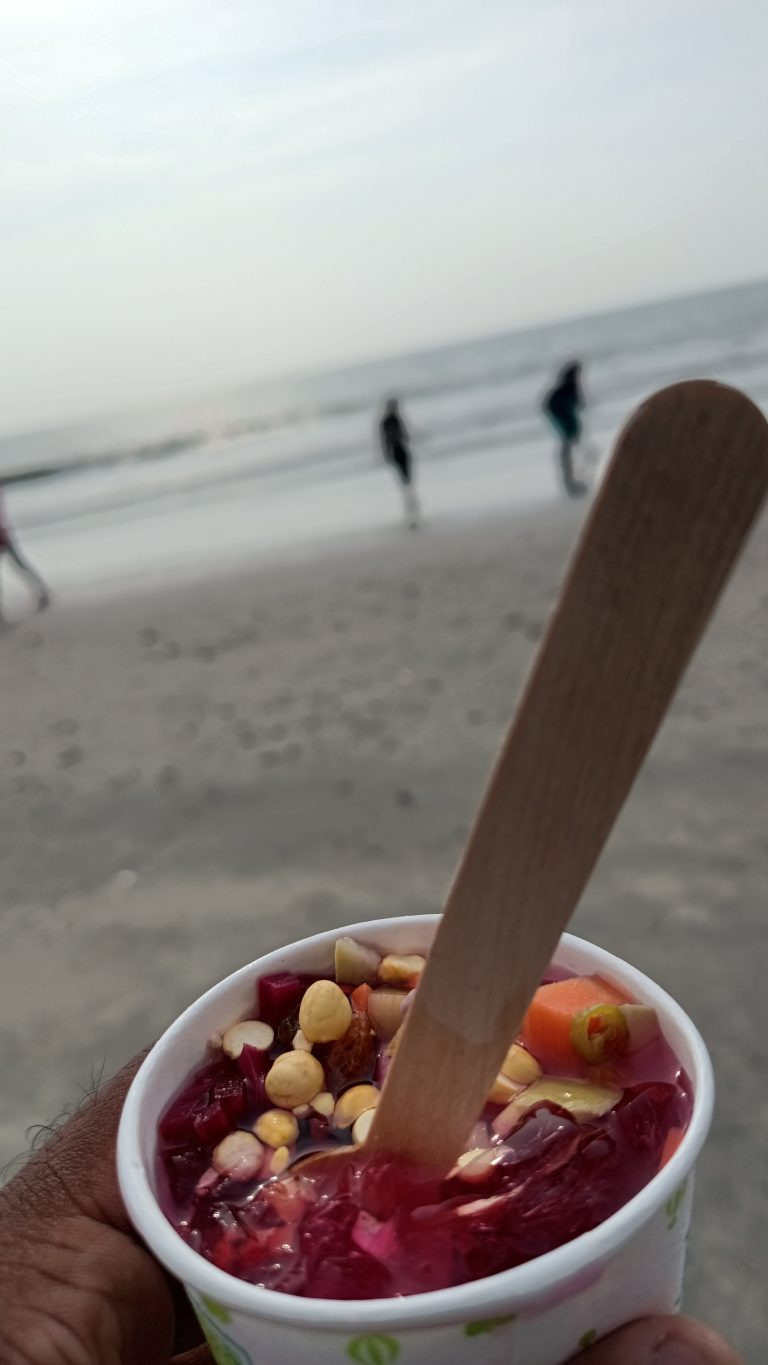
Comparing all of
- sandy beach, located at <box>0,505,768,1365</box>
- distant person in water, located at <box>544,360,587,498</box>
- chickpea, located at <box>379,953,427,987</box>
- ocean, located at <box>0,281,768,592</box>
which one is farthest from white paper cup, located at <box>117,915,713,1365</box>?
distant person in water, located at <box>544,360,587,498</box>

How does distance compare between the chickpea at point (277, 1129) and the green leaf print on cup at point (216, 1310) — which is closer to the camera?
the green leaf print on cup at point (216, 1310)

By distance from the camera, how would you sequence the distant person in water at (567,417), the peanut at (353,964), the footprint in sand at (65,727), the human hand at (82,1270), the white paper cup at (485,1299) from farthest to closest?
the distant person in water at (567,417) → the footprint in sand at (65,727) → the peanut at (353,964) → the human hand at (82,1270) → the white paper cup at (485,1299)

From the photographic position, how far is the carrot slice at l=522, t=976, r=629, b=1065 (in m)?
1.25

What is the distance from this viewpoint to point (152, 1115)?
126 cm

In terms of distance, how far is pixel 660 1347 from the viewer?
1.01 m

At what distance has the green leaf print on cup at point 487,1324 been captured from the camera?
0.91m

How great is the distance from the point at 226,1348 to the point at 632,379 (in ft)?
74.6

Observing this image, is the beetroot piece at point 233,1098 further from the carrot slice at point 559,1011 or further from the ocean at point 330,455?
the ocean at point 330,455

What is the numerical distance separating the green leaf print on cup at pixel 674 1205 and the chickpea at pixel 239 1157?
474mm

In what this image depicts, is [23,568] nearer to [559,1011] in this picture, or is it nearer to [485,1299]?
[559,1011]

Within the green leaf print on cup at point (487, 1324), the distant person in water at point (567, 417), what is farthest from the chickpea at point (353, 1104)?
the distant person in water at point (567, 417)

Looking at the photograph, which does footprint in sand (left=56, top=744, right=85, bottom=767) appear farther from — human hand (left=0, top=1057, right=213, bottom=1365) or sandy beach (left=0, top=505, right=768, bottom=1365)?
human hand (left=0, top=1057, right=213, bottom=1365)

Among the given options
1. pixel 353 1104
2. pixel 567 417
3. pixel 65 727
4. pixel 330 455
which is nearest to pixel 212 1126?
pixel 353 1104

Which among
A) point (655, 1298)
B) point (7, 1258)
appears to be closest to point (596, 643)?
point (655, 1298)
